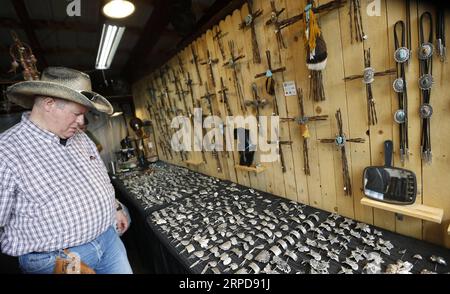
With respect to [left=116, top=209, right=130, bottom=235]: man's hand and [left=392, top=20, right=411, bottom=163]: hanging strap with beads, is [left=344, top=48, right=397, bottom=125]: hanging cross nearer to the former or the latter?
[left=392, top=20, right=411, bottom=163]: hanging strap with beads

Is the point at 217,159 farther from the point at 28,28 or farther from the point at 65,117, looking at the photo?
the point at 28,28

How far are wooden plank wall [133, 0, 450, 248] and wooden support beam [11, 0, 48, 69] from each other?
2.50 meters

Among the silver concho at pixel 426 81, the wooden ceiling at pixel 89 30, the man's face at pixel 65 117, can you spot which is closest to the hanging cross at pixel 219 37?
the wooden ceiling at pixel 89 30

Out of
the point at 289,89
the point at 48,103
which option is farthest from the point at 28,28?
the point at 289,89

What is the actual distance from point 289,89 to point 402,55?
0.77 meters

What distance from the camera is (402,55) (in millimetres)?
1185

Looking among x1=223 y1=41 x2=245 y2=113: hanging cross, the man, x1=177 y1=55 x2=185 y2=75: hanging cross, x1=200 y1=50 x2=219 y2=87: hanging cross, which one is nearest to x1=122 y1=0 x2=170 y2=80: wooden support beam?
x1=177 y1=55 x2=185 y2=75: hanging cross

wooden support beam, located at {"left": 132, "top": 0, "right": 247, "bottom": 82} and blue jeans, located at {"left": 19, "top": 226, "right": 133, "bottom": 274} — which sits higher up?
wooden support beam, located at {"left": 132, "top": 0, "right": 247, "bottom": 82}

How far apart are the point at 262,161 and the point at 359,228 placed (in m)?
1.00

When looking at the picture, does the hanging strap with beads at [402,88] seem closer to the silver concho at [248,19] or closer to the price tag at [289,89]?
the price tag at [289,89]

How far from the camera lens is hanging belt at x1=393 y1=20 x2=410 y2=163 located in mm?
1188

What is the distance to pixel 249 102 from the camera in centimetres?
221

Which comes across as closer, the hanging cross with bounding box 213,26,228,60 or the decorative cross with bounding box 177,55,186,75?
the hanging cross with bounding box 213,26,228,60
